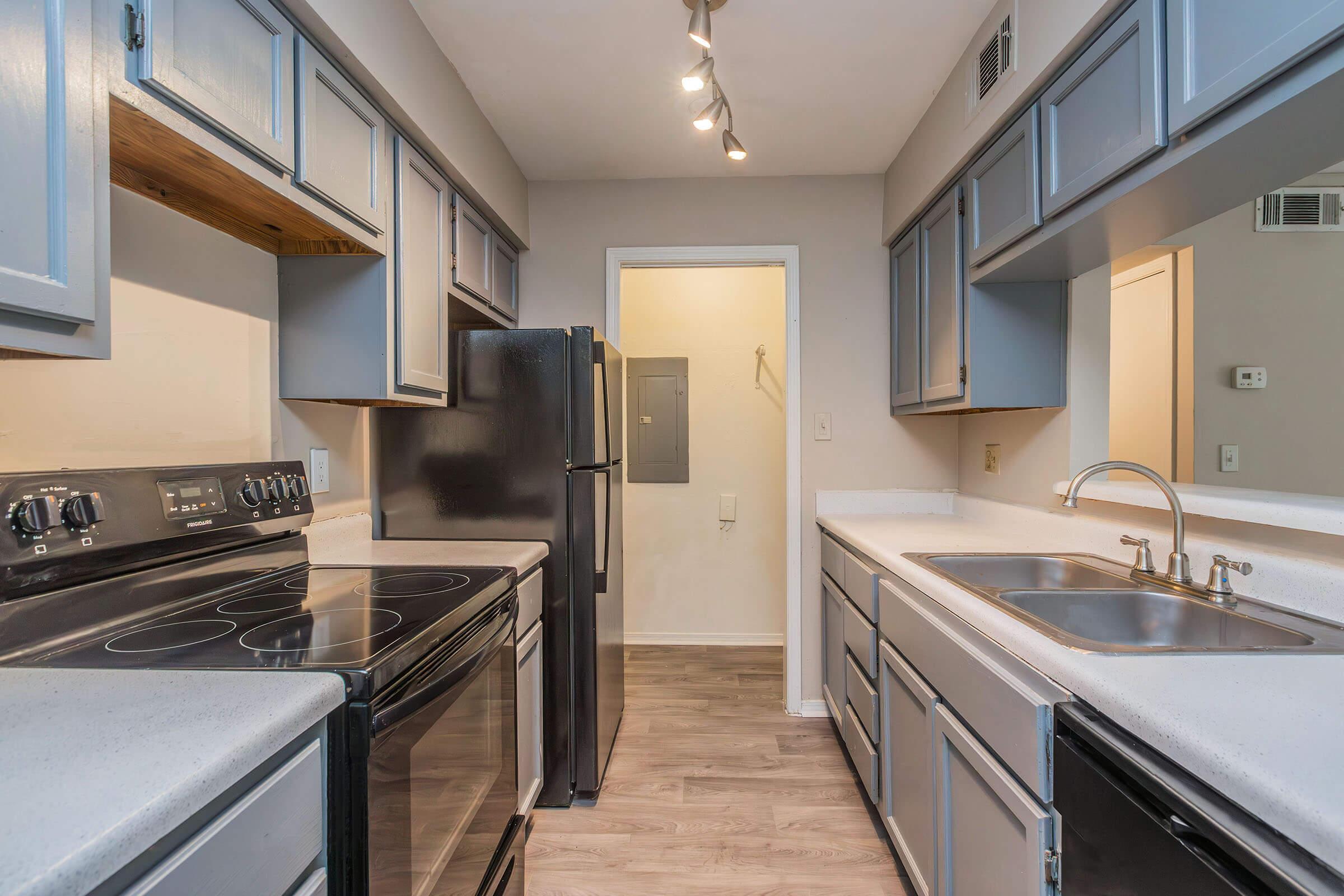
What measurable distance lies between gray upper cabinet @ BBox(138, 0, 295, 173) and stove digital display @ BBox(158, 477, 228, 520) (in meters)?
0.66

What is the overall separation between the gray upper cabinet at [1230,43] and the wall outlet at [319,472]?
6.89ft

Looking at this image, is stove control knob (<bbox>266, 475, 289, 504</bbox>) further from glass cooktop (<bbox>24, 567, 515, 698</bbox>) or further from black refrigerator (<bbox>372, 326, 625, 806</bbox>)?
black refrigerator (<bbox>372, 326, 625, 806</bbox>)

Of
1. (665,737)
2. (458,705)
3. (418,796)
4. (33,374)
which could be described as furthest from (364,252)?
(665,737)

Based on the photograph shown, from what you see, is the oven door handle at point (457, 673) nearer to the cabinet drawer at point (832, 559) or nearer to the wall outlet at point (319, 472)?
the wall outlet at point (319, 472)

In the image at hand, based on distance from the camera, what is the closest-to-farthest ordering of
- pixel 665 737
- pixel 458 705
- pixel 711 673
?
1. pixel 458 705
2. pixel 665 737
3. pixel 711 673

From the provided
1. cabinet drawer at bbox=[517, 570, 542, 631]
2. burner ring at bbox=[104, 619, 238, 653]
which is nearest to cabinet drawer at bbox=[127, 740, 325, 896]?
burner ring at bbox=[104, 619, 238, 653]

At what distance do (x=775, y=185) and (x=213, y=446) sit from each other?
238 centimetres

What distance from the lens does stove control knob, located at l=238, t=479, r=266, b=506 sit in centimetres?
134

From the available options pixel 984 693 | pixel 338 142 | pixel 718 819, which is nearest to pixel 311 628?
pixel 338 142

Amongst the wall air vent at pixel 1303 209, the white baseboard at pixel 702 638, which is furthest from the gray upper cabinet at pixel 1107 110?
the white baseboard at pixel 702 638

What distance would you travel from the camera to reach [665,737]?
247cm

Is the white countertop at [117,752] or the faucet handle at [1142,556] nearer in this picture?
the white countertop at [117,752]

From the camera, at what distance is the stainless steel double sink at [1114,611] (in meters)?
0.99

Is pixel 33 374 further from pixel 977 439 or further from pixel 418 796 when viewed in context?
pixel 977 439
